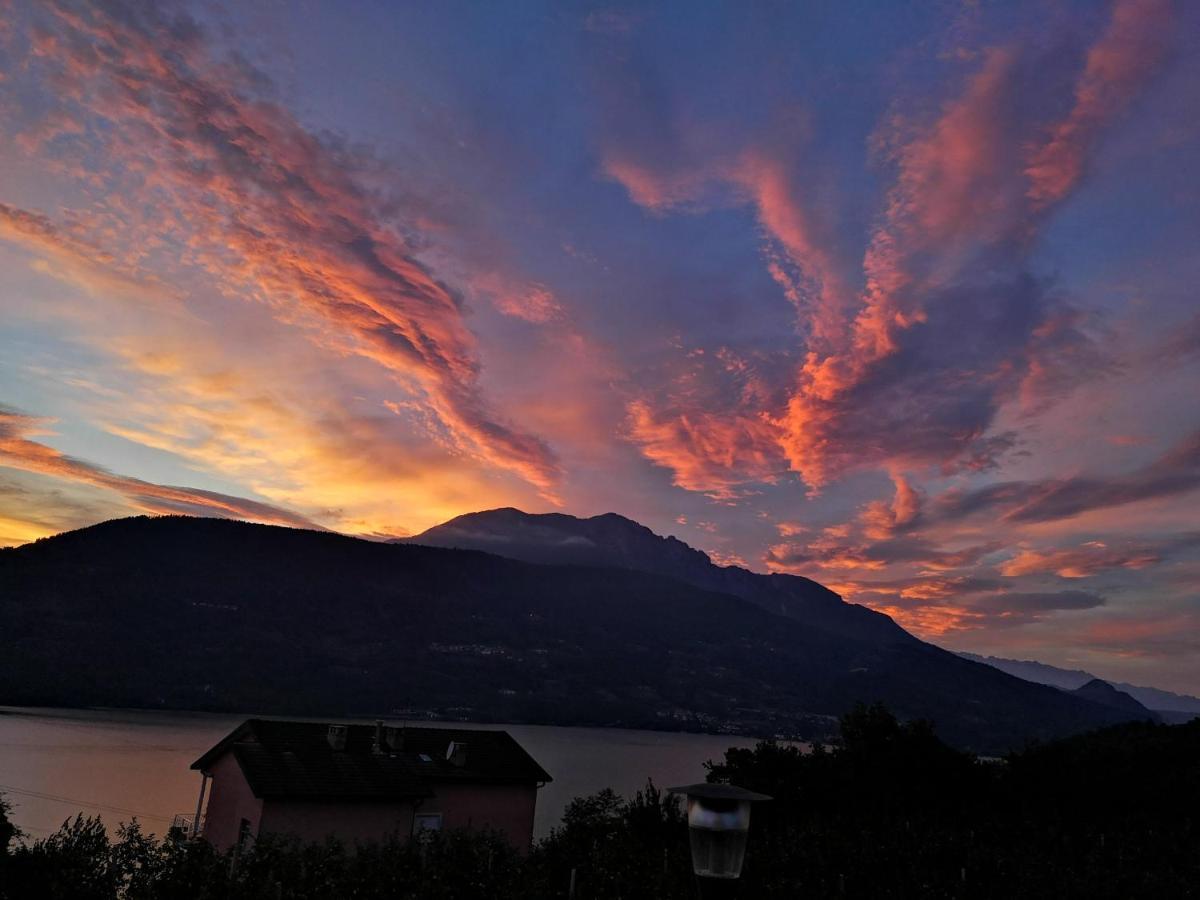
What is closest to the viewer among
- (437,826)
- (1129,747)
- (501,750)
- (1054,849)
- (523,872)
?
(523,872)

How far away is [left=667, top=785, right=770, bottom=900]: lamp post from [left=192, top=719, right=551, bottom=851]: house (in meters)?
24.8

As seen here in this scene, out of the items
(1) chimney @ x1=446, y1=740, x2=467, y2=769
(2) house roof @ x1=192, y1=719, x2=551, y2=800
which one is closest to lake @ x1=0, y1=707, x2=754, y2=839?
(2) house roof @ x1=192, y1=719, x2=551, y2=800

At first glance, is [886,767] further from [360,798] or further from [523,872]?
[523,872]

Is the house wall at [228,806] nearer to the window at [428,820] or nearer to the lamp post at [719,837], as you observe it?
the window at [428,820]

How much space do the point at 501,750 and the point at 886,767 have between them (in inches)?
861

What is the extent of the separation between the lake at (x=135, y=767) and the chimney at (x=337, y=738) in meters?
15.3

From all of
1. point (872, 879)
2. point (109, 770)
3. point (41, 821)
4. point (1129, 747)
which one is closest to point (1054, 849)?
point (872, 879)

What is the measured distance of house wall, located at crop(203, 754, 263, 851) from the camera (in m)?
30.1

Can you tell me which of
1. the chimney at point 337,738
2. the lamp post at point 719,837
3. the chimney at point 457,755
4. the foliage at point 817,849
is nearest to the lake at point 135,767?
the chimney at point 337,738

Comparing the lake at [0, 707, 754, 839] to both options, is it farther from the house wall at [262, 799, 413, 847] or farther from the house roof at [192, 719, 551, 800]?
the house wall at [262, 799, 413, 847]

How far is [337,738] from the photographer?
33.6m

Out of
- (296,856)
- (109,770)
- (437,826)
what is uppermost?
(296,856)

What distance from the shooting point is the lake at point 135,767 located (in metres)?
71.4

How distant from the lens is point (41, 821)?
64.3 metres
